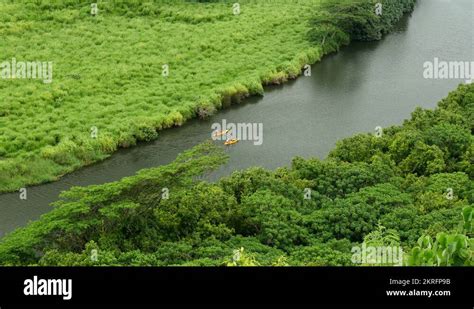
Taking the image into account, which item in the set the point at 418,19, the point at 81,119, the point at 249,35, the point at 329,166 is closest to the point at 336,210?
the point at 329,166

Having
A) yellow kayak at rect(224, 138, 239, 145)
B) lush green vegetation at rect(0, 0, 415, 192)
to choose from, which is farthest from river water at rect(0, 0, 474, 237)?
lush green vegetation at rect(0, 0, 415, 192)

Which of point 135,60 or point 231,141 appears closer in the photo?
point 231,141

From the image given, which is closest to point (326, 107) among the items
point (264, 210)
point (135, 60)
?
point (135, 60)

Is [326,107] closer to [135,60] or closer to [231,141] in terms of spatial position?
[231,141]

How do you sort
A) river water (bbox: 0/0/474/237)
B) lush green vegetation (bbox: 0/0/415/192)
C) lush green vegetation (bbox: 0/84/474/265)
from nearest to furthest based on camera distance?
lush green vegetation (bbox: 0/84/474/265) < river water (bbox: 0/0/474/237) < lush green vegetation (bbox: 0/0/415/192)

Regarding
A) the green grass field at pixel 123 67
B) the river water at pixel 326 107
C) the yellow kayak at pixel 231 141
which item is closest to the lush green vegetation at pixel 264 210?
the river water at pixel 326 107

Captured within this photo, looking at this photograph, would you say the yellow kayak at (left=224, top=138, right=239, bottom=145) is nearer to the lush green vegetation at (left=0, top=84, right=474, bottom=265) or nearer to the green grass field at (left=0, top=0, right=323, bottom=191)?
the green grass field at (left=0, top=0, right=323, bottom=191)
